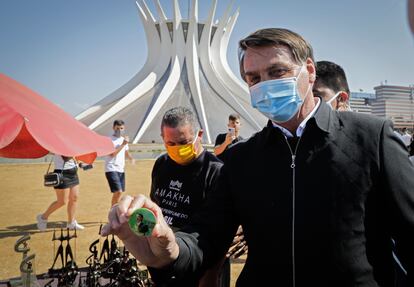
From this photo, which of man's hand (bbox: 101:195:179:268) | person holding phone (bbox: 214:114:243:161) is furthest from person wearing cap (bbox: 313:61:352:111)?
person holding phone (bbox: 214:114:243:161)

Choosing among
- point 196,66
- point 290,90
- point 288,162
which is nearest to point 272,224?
point 288,162

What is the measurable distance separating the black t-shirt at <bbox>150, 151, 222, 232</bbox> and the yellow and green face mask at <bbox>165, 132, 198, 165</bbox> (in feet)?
0.14

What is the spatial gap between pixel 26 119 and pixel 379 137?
258 centimetres

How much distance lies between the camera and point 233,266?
4.82m

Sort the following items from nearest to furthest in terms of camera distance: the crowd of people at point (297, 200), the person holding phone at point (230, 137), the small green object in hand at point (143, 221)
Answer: the small green object in hand at point (143, 221)
the crowd of people at point (297, 200)
the person holding phone at point (230, 137)

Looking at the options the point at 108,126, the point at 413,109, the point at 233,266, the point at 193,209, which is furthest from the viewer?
the point at 413,109

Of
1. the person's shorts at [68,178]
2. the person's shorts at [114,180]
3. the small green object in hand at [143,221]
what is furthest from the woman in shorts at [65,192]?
the small green object in hand at [143,221]

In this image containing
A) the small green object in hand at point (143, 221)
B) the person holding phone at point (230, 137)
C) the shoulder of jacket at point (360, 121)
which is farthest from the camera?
the person holding phone at point (230, 137)

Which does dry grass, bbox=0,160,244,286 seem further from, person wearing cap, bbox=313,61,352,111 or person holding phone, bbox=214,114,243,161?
person wearing cap, bbox=313,61,352,111

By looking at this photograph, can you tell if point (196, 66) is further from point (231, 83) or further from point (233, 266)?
point (233, 266)

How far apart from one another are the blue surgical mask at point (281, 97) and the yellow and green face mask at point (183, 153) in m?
1.30

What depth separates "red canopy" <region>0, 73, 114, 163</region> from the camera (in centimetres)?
266

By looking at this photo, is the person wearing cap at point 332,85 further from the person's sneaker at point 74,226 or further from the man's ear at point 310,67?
the person's sneaker at point 74,226

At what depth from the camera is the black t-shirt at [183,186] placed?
2.59 m
